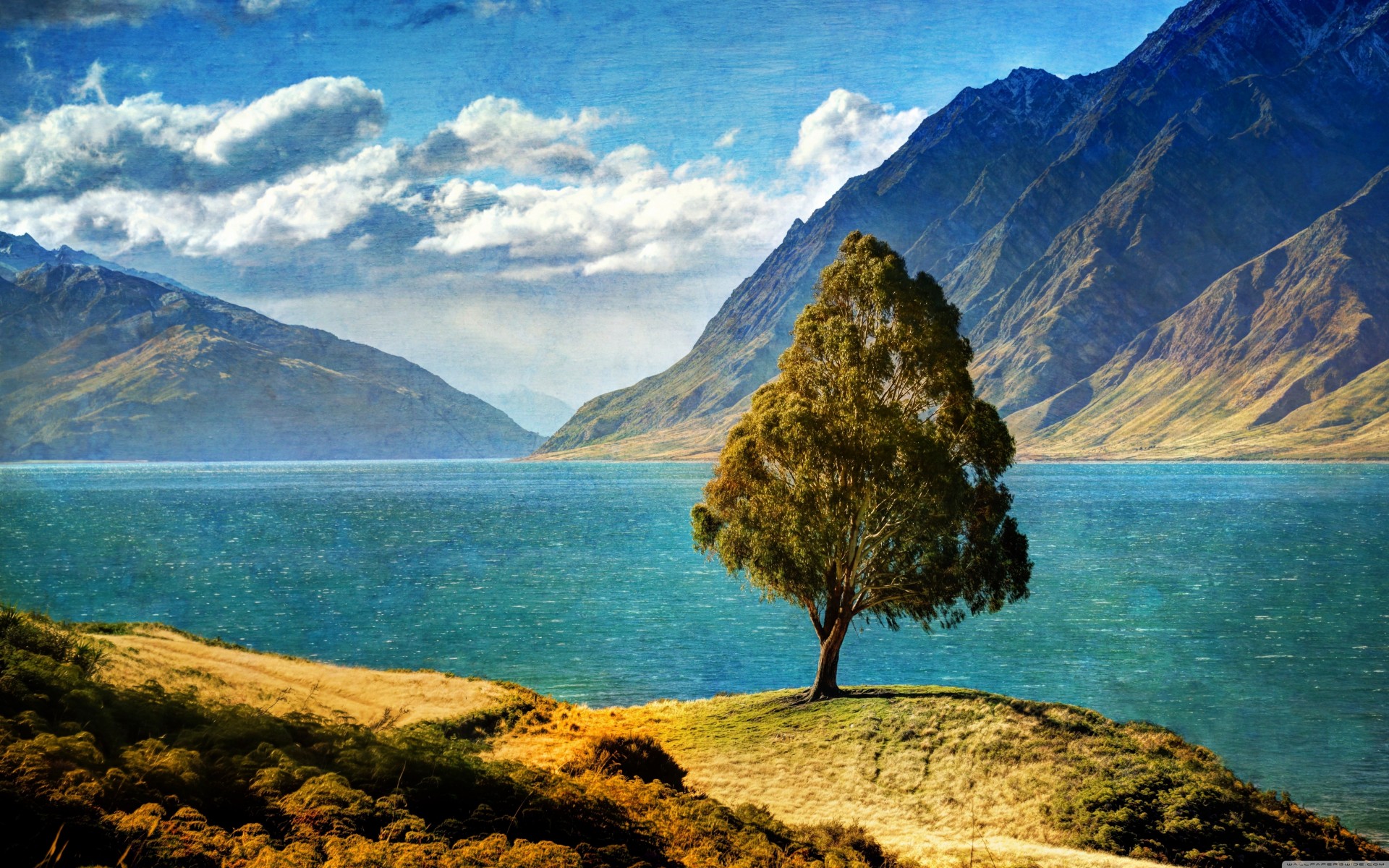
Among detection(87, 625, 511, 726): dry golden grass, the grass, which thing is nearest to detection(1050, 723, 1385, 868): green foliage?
the grass

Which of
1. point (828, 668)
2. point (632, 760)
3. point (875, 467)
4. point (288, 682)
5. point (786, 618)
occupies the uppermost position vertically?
point (875, 467)

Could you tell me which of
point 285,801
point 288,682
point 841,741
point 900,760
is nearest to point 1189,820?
point 900,760

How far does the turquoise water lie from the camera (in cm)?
4628

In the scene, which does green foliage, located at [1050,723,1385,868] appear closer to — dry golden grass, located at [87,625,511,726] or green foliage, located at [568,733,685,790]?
green foliage, located at [568,733,685,790]

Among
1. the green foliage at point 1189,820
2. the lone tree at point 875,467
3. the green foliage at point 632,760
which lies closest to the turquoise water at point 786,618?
the green foliage at point 1189,820

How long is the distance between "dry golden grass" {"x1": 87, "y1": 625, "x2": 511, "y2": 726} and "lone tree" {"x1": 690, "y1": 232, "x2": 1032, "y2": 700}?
40.9ft

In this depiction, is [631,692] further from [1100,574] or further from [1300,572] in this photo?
[1300,572]

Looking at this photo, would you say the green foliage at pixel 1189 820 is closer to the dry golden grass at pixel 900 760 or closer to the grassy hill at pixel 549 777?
the grassy hill at pixel 549 777

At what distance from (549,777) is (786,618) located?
54.7m

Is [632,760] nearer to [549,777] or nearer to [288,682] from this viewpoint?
[549,777]

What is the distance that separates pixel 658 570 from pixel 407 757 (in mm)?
81941

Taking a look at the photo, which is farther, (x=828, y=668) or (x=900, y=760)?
(x=828, y=668)

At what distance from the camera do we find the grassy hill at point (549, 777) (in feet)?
43.6

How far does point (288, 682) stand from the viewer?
34.1 metres
